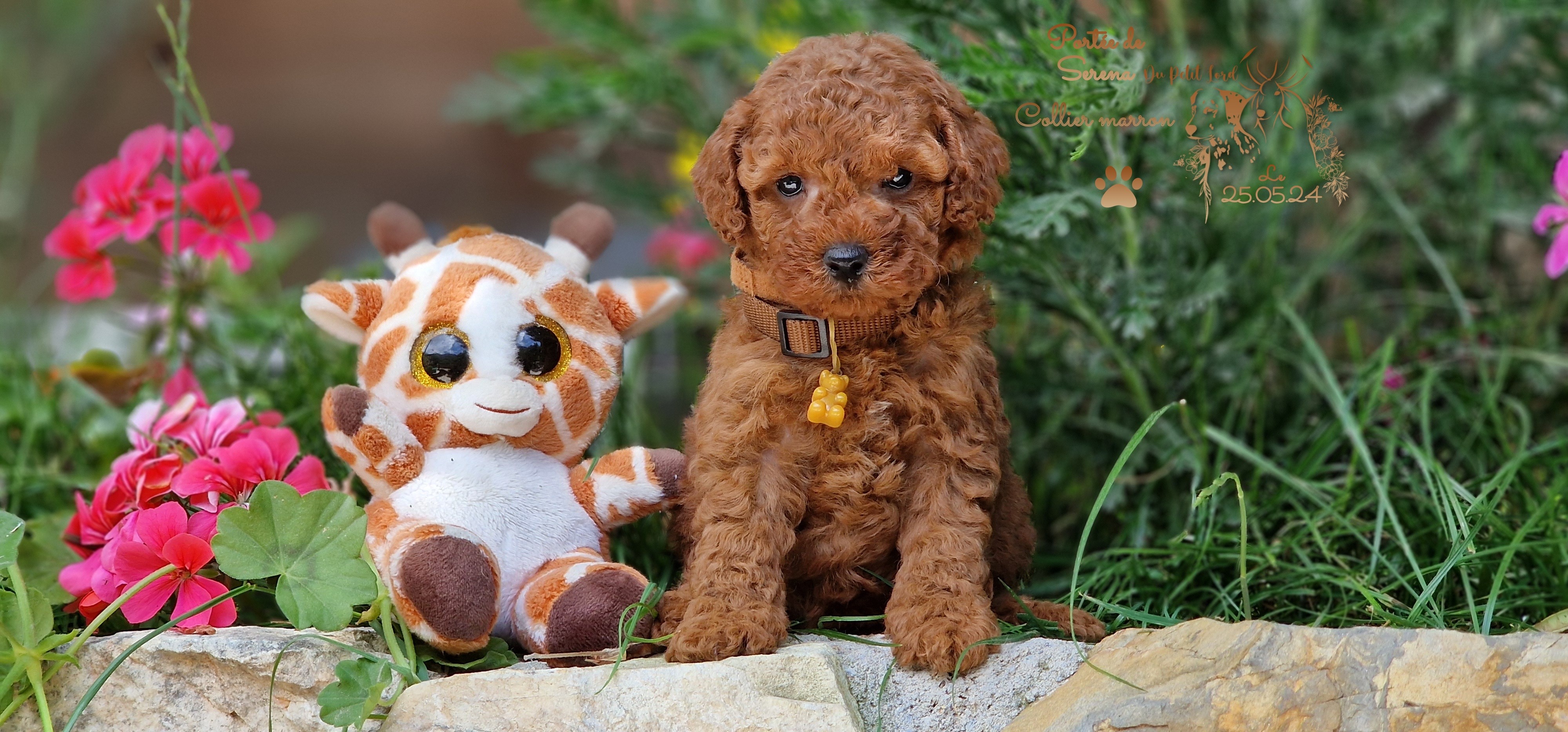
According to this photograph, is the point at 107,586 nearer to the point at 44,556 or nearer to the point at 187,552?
the point at 187,552

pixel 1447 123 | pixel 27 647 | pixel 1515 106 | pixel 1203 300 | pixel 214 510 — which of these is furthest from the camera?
pixel 1447 123

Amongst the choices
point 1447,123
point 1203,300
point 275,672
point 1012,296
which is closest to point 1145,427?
point 1203,300

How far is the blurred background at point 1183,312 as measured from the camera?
5.83ft

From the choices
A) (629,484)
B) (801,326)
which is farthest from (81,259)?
(801,326)

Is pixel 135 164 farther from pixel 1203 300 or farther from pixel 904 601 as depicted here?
pixel 1203 300

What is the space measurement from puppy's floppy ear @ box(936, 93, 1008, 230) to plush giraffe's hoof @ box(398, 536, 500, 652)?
2.41ft

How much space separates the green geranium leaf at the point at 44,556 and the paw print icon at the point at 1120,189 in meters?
1.72

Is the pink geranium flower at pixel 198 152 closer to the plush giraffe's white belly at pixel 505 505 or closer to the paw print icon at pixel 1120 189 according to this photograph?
the plush giraffe's white belly at pixel 505 505

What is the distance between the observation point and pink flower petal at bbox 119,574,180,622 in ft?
4.93

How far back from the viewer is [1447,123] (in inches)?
114

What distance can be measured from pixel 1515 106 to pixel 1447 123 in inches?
12.6

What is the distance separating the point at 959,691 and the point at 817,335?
463mm

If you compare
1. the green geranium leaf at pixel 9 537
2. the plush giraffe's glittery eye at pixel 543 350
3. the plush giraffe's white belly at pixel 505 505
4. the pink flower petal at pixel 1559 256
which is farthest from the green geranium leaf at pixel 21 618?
the pink flower petal at pixel 1559 256

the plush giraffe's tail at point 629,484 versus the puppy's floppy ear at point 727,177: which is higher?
the puppy's floppy ear at point 727,177
